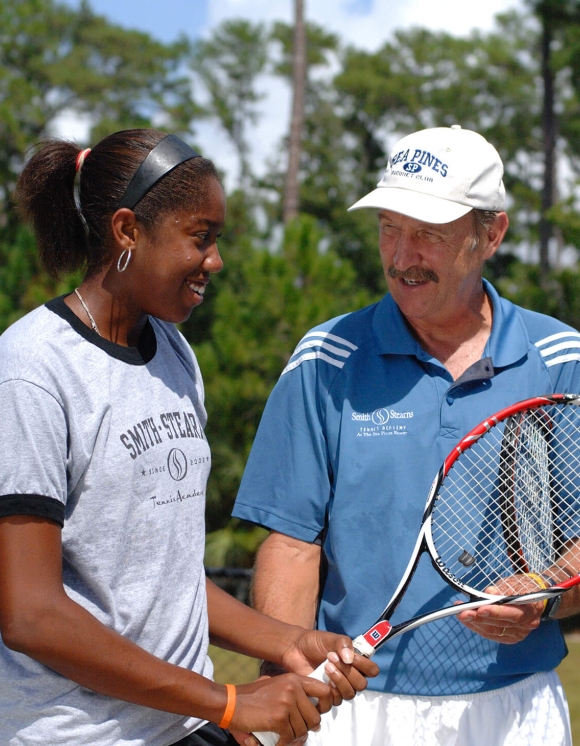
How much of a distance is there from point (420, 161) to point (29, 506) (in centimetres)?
159

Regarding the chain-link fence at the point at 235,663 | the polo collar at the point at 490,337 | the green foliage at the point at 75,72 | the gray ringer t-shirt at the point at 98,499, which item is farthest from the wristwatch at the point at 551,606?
the green foliage at the point at 75,72

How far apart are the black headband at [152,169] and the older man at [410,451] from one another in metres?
0.74

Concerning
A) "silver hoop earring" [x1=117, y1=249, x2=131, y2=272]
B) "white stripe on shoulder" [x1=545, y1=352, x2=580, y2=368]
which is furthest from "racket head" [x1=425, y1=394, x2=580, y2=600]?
"silver hoop earring" [x1=117, y1=249, x2=131, y2=272]

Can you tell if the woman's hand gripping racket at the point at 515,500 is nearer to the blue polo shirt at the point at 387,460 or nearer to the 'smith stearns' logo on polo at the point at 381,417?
the blue polo shirt at the point at 387,460

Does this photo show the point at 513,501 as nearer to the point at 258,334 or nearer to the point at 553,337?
the point at 553,337

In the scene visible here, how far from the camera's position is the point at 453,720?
103 inches

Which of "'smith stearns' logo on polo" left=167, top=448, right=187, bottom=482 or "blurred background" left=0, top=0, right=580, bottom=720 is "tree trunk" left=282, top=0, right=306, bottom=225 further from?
"'smith stearns' logo on polo" left=167, top=448, right=187, bottom=482

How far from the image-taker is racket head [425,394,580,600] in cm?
265

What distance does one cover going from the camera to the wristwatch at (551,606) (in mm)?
2578

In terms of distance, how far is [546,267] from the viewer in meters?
19.3

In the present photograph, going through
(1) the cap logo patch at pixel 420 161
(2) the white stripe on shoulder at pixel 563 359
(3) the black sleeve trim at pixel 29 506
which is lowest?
(3) the black sleeve trim at pixel 29 506

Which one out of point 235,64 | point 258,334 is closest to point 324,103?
point 235,64

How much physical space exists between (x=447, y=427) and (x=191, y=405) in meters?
0.76

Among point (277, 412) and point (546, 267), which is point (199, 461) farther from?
point (546, 267)
